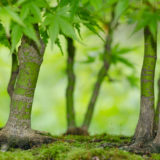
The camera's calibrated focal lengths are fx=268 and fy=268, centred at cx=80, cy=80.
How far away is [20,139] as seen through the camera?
54.4 inches

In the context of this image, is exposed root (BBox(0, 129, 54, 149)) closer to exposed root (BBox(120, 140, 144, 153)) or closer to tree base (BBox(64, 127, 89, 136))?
exposed root (BBox(120, 140, 144, 153))

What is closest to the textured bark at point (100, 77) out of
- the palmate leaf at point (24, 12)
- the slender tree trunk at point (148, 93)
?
the slender tree trunk at point (148, 93)

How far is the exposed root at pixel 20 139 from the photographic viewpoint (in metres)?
1.36

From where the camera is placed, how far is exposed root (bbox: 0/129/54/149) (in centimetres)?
136

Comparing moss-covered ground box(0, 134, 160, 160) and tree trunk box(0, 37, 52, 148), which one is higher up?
tree trunk box(0, 37, 52, 148)

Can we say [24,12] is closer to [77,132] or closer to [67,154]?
[67,154]

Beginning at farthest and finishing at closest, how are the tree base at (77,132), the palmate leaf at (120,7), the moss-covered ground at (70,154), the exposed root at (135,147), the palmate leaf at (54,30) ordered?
1. the tree base at (77,132)
2. the exposed root at (135,147)
3. the moss-covered ground at (70,154)
4. the palmate leaf at (54,30)
5. the palmate leaf at (120,7)

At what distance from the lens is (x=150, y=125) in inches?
54.9

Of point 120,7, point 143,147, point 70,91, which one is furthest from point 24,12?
point 70,91

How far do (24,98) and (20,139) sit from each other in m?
0.21

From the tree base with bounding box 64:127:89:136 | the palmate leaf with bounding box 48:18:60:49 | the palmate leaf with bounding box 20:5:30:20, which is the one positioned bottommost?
the tree base with bounding box 64:127:89:136

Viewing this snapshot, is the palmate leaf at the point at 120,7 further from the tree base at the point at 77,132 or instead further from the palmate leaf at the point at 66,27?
the tree base at the point at 77,132

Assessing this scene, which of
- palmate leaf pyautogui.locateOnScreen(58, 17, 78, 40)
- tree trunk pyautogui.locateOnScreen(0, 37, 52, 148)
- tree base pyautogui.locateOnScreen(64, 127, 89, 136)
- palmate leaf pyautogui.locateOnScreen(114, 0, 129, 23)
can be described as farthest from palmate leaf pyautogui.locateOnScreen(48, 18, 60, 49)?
tree base pyautogui.locateOnScreen(64, 127, 89, 136)

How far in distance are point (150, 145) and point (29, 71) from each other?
Result: 0.72 metres
